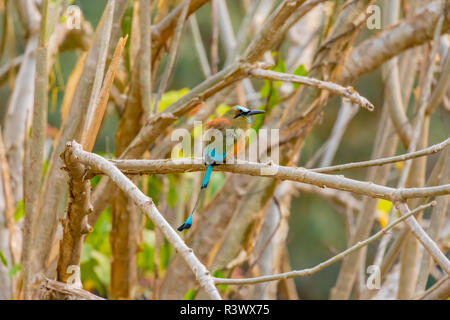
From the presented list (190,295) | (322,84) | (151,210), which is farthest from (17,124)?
(151,210)

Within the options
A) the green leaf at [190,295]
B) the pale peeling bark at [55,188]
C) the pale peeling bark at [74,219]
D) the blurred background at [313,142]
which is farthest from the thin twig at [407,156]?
the blurred background at [313,142]

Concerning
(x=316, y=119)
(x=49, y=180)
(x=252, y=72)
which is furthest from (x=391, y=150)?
(x=49, y=180)

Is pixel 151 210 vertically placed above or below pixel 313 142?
below

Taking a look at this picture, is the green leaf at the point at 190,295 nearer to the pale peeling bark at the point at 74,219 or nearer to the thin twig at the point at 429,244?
the pale peeling bark at the point at 74,219

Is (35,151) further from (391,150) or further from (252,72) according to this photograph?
(391,150)

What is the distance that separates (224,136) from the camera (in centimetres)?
184

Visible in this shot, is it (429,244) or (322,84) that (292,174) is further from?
(322,84)

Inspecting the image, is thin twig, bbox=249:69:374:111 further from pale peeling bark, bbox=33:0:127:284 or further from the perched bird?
pale peeling bark, bbox=33:0:127:284

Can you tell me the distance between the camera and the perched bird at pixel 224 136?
156 cm

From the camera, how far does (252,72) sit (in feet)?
5.98

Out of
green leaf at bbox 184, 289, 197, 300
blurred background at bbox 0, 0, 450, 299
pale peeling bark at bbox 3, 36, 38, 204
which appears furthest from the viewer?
blurred background at bbox 0, 0, 450, 299

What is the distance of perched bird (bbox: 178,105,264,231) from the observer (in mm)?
1561

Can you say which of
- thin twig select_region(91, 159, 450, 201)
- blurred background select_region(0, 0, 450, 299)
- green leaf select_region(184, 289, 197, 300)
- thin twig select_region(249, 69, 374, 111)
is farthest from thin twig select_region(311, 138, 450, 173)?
blurred background select_region(0, 0, 450, 299)

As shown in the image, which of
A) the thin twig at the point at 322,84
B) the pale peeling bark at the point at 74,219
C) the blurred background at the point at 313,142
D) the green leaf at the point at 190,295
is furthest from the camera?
the blurred background at the point at 313,142
